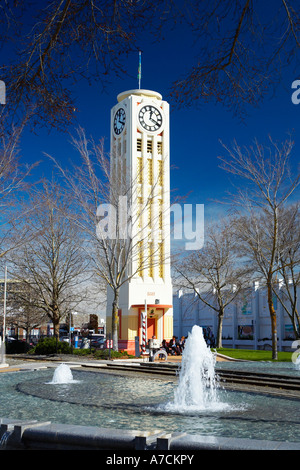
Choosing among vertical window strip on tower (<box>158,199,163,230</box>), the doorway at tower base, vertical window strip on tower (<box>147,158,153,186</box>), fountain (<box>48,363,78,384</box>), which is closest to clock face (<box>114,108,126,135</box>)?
vertical window strip on tower (<box>147,158,153,186</box>)

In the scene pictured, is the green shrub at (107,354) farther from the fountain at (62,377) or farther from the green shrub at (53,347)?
the fountain at (62,377)

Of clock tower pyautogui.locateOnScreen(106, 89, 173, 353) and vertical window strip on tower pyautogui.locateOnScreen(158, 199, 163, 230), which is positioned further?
clock tower pyautogui.locateOnScreen(106, 89, 173, 353)

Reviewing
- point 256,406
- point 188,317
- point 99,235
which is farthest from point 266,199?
point 188,317

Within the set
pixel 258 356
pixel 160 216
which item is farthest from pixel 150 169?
pixel 258 356

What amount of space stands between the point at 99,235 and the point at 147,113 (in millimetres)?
18488

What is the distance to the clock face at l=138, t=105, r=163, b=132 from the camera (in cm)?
4522

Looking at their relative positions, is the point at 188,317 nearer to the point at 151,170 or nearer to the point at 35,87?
the point at 151,170

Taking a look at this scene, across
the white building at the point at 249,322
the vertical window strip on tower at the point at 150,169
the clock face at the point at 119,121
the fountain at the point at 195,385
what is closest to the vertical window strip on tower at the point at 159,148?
the vertical window strip on tower at the point at 150,169

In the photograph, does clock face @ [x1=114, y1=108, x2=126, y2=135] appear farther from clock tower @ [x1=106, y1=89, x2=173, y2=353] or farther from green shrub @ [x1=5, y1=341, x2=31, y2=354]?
green shrub @ [x1=5, y1=341, x2=31, y2=354]

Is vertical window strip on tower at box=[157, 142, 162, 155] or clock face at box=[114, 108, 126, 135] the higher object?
clock face at box=[114, 108, 126, 135]

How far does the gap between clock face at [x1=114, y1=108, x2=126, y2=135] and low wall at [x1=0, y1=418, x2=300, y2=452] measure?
135 ft

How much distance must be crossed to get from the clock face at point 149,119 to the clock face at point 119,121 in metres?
1.79

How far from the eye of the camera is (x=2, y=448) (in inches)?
263

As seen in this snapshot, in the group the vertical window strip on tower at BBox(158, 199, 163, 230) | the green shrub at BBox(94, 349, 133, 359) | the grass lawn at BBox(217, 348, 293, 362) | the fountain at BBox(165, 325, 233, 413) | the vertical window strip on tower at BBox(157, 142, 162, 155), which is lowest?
the grass lawn at BBox(217, 348, 293, 362)
